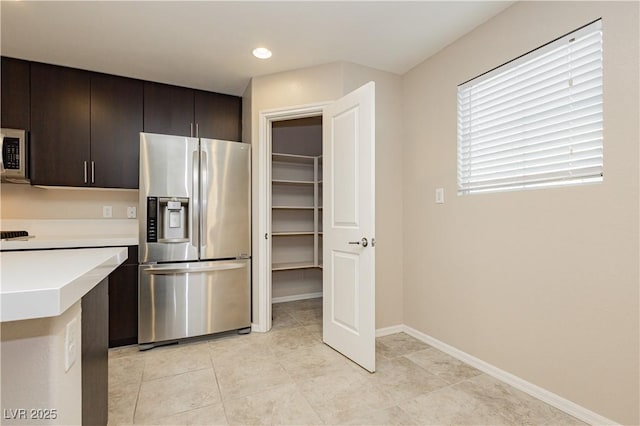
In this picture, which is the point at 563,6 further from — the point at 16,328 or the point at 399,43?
the point at 16,328

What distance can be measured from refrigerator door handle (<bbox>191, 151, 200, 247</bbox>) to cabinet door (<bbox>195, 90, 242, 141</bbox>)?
699 millimetres

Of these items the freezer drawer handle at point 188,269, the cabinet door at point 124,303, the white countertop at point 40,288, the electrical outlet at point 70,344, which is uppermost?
the white countertop at point 40,288

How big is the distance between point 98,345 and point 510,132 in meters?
2.58

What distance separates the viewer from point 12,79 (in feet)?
8.70

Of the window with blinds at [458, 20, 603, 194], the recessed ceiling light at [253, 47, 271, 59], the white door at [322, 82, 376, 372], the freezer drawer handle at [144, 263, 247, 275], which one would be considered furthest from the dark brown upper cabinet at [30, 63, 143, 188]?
the window with blinds at [458, 20, 603, 194]

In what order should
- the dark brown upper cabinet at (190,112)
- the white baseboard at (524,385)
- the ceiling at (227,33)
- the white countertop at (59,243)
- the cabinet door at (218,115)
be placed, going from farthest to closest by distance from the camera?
the cabinet door at (218,115)
the dark brown upper cabinet at (190,112)
the white countertop at (59,243)
the ceiling at (227,33)
the white baseboard at (524,385)

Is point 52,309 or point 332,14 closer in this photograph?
point 52,309

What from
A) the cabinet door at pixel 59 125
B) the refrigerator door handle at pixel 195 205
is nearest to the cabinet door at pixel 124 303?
the refrigerator door handle at pixel 195 205

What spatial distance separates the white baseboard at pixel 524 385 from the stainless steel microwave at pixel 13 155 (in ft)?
12.1

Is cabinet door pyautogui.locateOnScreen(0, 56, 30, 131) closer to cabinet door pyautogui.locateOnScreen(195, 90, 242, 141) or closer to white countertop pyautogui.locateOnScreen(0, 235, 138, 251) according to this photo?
white countertop pyautogui.locateOnScreen(0, 235, 138, 251)

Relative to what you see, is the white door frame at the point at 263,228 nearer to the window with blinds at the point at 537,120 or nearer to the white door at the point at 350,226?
the white door at the point at 350,226

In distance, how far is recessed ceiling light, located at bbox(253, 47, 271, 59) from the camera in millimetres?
2562

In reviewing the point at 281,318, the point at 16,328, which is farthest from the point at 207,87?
the point at 16,328

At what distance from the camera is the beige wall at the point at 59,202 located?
9.31 feet
